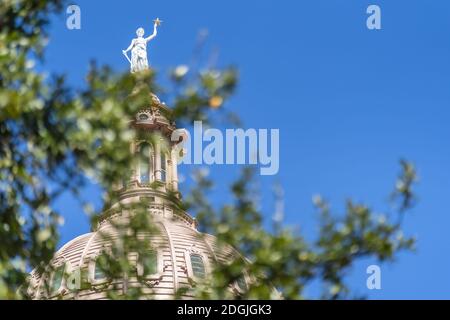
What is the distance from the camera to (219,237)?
581 inches

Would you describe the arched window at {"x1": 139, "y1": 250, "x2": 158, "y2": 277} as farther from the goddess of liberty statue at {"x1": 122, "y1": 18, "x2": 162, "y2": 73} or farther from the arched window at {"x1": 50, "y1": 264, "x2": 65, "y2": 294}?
the goddess of liberty statue at {"x1": 122, "y1": 18, "x2": 162, "y2": 73}

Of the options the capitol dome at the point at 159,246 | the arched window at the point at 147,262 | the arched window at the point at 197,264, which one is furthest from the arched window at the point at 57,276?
the arched window at the point at 197,264

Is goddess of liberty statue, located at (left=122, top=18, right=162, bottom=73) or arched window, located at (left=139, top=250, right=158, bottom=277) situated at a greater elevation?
goddess of liberty statue, located at (left=122, top=18, right=162, bottom=73)

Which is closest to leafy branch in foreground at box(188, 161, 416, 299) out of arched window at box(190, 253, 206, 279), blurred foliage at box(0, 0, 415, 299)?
blurred foliage at box(0, 0, 415, 299)

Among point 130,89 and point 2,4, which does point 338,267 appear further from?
point 2,4

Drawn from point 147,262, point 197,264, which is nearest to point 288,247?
point 147,262

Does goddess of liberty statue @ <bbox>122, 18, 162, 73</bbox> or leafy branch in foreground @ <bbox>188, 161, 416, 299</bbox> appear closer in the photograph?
leafy branch in foreground @ <bbox>188, 161, 416, 299</bbox>

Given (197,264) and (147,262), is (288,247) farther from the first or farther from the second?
(197,264)

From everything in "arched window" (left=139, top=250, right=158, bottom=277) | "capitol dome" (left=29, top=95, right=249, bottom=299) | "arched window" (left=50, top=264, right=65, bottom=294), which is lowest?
"arched window" (left=139, top=250, right=158, bottom=277)

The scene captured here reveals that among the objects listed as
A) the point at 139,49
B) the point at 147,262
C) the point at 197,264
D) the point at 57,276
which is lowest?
the point at 147,262

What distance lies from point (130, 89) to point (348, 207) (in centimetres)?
268
